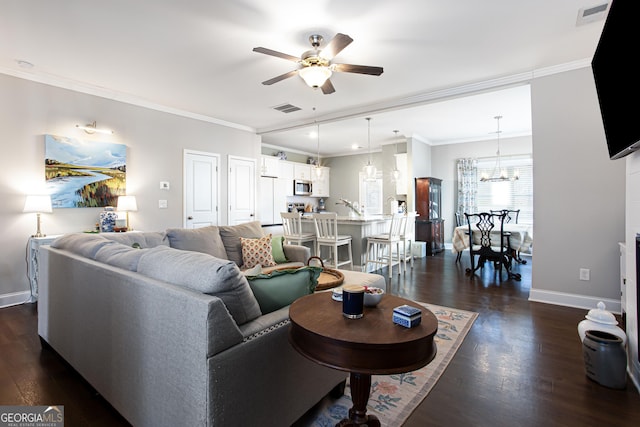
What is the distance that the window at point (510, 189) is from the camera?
21.7ft

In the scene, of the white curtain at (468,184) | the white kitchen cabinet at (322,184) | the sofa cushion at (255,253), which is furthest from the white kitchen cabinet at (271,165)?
the white curtain at (468,184)

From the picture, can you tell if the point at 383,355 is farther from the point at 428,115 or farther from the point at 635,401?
the point at 428,115

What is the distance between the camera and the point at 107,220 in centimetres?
399

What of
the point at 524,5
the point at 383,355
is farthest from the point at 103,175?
the point at 524,5

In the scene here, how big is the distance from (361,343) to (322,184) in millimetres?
8207

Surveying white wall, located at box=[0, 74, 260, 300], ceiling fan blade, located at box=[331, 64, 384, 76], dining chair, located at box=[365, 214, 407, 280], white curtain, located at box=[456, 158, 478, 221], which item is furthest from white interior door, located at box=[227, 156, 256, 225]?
white curtain, located at box=[456, 158, 478, 221]

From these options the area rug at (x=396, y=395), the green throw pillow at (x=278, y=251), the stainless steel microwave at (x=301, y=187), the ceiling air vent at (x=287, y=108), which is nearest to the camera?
the area rug at (x=396, y=395)

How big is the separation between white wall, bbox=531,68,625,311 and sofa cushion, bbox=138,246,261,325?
3.71 metres

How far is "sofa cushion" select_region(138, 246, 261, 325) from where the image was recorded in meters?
1.22

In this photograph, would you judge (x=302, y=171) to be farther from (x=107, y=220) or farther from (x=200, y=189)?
(x=107, y=220)

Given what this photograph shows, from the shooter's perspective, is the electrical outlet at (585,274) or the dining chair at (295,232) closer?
the electrical outlet at (585,274)

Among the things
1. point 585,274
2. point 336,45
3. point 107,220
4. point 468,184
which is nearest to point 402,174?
point 468,184

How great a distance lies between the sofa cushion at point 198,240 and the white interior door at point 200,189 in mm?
2021

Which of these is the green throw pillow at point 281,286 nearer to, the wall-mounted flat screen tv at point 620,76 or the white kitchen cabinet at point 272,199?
the wall-mounted flat screen tv at point 620,76
